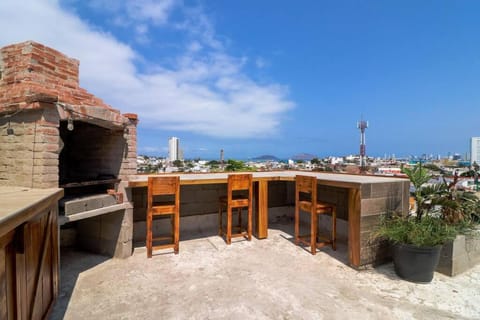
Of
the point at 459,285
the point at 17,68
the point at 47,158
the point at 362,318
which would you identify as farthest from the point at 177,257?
the point at 459,285

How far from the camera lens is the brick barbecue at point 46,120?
2680 millimetres

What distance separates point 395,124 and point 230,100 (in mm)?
20751

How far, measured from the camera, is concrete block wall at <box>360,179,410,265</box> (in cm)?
328

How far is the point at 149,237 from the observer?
378 centimetres

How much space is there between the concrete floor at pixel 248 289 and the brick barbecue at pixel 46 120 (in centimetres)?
99

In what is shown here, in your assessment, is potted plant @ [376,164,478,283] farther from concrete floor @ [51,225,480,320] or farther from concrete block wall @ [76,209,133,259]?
concrete block wall @ [76,209,133,259]

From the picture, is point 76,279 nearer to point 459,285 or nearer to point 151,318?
point 151,318

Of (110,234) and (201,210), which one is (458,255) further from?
(110,234)

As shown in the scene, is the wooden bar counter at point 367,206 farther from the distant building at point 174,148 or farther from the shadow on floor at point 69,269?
the distant building at point 174,148

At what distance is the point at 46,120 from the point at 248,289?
9.89ft

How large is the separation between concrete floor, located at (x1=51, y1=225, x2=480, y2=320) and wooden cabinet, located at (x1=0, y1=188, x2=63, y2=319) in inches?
17.9

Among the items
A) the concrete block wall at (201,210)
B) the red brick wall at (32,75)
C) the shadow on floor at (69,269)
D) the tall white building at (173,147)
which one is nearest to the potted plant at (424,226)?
the concrete block wall at (201,210)

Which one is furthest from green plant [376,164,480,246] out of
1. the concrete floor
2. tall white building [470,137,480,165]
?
→ tall white building [470,137,480,165]

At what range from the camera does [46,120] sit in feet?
8.79
